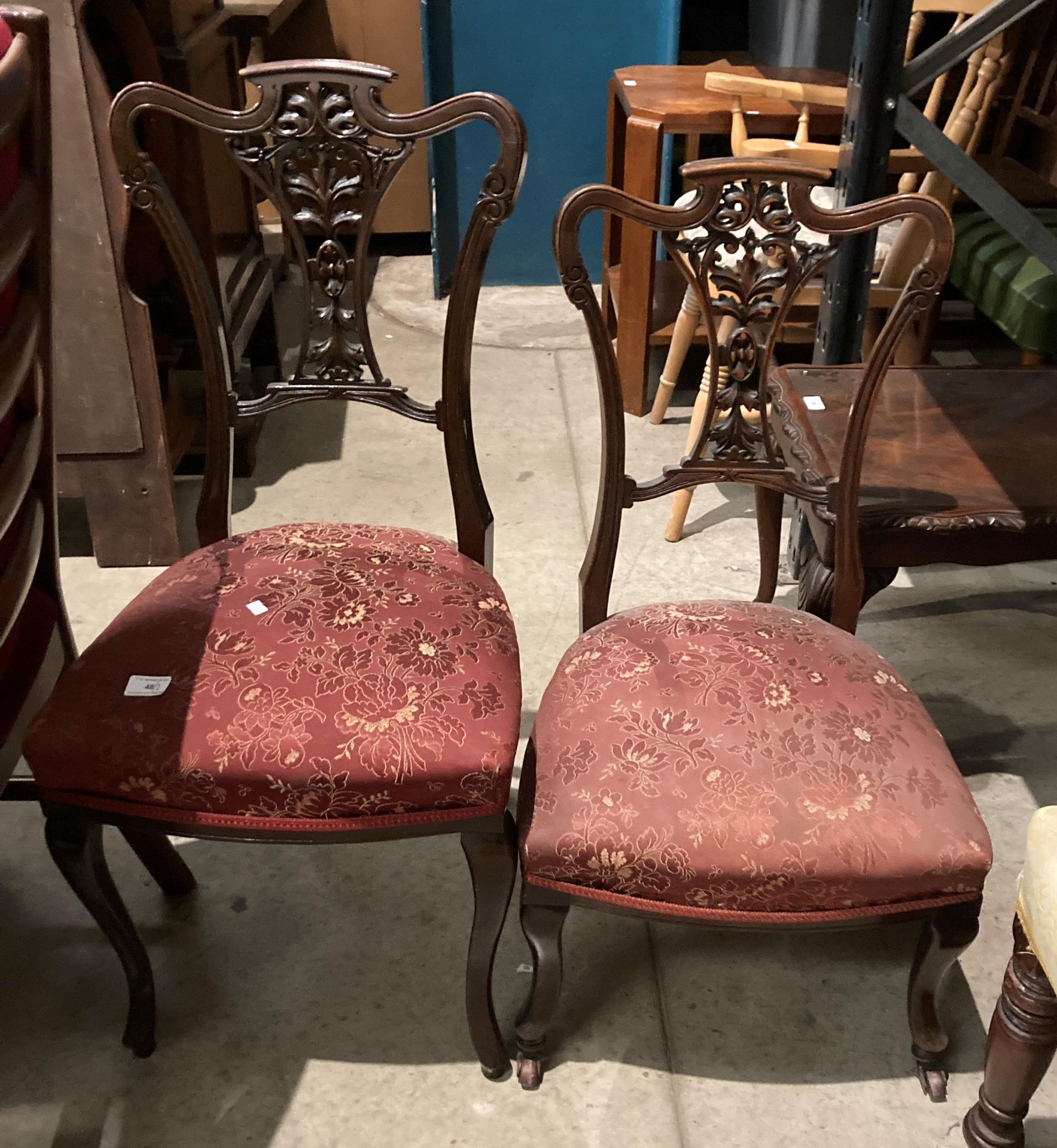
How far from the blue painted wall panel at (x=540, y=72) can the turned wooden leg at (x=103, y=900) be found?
8.13ft

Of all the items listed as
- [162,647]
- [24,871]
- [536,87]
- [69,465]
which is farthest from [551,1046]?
[536,87]

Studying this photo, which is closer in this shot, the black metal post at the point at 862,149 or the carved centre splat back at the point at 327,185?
the carved centre splat back at the point at 327,185

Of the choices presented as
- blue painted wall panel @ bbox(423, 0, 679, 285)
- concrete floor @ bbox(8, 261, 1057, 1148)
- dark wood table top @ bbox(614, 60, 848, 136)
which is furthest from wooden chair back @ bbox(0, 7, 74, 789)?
blue painted wall panel @ bbox(423, 0, 679, 285)

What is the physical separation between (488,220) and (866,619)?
1147 millimetres

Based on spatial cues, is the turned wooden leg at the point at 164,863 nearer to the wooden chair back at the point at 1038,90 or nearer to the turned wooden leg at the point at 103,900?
the turned wooden leg at the point at 103,900

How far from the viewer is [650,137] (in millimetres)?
2361

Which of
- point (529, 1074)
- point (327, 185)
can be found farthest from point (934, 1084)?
point (327, 185)

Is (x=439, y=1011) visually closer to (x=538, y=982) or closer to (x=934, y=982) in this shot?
(x=538, y=982)

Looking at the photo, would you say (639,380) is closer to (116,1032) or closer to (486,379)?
(486,379)

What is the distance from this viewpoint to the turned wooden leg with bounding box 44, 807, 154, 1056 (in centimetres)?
113

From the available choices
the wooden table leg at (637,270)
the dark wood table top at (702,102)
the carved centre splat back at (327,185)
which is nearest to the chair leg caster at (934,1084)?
the carved centre splat back at (327,185)

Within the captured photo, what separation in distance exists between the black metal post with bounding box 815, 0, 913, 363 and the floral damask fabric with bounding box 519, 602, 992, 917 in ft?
2.62

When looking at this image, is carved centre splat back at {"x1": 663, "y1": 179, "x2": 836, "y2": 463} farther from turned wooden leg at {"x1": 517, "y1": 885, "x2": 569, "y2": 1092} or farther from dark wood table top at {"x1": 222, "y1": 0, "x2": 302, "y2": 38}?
dark wood table top at {"x1": 222, "y1": 0, "x2": 302, "y2": 38}

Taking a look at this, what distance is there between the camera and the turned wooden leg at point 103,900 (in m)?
1.13
